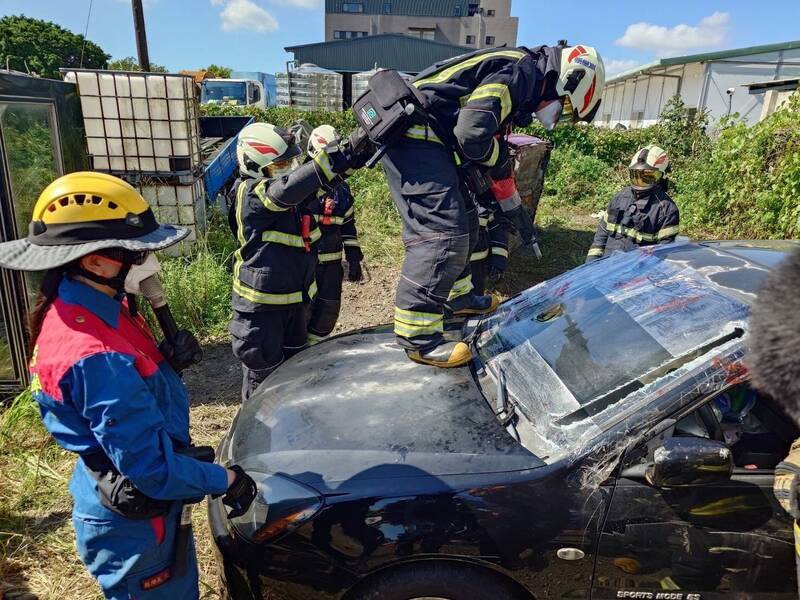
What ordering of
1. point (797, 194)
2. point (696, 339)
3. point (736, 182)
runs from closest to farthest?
point (696, 339), point (797, 194), point (736, 182)

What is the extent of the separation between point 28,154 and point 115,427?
10.9 feet

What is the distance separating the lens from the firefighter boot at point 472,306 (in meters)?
3.42

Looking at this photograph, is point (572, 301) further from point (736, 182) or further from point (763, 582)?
point (736, 182)

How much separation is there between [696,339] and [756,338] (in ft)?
2.39

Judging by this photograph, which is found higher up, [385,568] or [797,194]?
[797,194]

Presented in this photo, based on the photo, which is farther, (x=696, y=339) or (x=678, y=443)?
(x=696, y=339)

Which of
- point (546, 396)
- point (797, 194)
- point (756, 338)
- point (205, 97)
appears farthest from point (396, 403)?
point (205, 97)

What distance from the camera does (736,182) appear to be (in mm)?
7539

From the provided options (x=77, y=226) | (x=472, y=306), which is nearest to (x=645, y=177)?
(x=472, y=306)

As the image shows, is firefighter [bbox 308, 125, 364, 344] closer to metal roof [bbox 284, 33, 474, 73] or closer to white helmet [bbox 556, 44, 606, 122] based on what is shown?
white helmet [bbox 556, 44, 606, 122]

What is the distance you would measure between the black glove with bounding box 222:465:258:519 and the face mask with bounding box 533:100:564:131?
225 centimetres

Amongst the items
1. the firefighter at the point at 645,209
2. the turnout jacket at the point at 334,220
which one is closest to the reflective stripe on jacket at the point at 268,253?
the turnout jacket at the point at 334,220

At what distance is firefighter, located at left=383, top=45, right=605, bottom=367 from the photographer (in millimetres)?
2688

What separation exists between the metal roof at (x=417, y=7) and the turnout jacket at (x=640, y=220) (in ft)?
170
